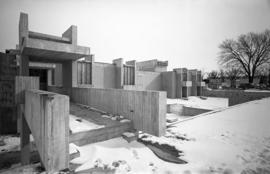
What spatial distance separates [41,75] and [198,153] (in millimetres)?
16883

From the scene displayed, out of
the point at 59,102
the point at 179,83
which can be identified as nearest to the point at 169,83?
the point at 179,83

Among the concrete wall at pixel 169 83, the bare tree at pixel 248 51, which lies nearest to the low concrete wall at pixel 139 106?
the concrete wall at pixel 169 83

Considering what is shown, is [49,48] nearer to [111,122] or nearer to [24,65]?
[24,65]

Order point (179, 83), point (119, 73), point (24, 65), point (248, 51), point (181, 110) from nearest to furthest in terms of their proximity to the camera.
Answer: point (24, 65)
point (181, 110)
point (119, 73)
point (179, 83)
point (248, 51)

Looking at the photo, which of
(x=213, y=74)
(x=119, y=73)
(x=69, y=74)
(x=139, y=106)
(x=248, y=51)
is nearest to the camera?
(x=139, y=106)

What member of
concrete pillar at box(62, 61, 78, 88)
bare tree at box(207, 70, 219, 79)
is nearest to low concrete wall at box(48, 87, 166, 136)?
concrete pillar at box(62, 61, 78, 88)

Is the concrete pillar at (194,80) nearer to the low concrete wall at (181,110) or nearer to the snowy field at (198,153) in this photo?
the low concrete wall at (181,110)

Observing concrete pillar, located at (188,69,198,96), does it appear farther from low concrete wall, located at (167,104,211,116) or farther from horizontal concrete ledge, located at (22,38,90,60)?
horizontal concrete ledge, located at (22,38,90,60)

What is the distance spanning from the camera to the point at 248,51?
84.9 feet

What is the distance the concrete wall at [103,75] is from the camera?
651 inches

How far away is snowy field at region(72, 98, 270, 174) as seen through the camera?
2.88 metres

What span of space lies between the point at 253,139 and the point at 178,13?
7.31m

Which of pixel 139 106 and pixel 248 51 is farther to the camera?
pixel 248 51

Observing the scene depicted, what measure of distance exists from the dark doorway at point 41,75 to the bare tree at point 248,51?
111 feet
